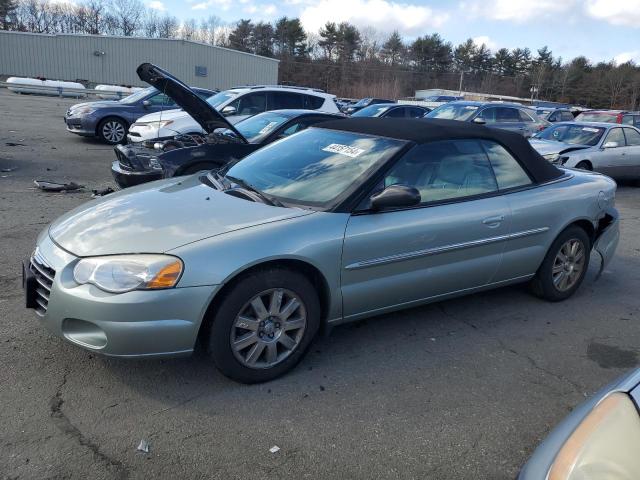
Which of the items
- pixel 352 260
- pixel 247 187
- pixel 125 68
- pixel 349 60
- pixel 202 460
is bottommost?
pixel 202 460

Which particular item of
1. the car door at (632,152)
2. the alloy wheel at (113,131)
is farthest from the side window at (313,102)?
the car door at (632,152)

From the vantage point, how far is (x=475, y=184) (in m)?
3.96

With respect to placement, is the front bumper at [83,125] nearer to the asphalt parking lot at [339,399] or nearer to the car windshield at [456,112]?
the car windshield at [456,112]

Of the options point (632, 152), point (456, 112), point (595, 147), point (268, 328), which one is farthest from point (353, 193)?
point (456, 112)

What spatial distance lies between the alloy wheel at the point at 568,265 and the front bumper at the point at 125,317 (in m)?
3.15

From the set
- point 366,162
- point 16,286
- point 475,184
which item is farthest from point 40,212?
point 475,184

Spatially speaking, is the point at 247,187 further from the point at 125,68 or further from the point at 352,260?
the point at 125,68

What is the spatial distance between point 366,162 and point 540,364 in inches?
72.5

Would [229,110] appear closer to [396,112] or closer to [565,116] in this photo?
[396,112]

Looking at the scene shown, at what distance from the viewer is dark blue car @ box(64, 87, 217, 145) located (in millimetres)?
12516

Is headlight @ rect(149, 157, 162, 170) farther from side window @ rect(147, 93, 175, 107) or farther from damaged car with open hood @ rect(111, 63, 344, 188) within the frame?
side window @ rect(147, 93, 175, 107)

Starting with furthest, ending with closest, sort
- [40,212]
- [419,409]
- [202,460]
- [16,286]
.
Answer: [40,212] → [16,286] → [419,409] → [202,460]

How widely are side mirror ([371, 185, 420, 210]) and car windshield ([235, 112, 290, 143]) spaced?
178 inches

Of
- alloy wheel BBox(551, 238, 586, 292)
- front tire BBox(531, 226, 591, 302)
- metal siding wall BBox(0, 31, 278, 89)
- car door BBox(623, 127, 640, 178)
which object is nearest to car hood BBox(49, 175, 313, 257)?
front tire BBox(531, 226, 591, 302)
